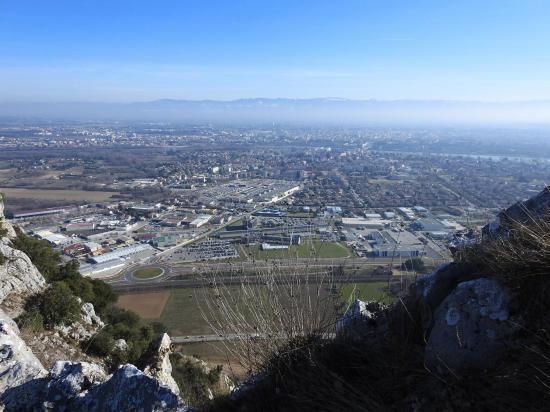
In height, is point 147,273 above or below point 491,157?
below

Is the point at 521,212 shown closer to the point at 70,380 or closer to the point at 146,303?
the point at 70,380

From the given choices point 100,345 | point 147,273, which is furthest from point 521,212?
point 147,273

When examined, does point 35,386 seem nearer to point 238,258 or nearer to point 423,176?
point 238,258

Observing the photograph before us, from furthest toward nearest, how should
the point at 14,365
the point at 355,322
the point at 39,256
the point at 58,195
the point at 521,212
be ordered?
the point at 58,195 < the point at 39,256 < the point at 14,365 < the point at 521,212 < the point at 355,322

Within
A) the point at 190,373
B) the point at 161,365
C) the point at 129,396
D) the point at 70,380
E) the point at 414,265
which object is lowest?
the point at 190,373

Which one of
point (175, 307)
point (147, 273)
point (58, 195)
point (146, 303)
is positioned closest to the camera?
point (175, 307)

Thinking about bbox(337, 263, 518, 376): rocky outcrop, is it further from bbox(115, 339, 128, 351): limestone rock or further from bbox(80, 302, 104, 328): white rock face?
bbox(80, 302, 104, 328): white rock face

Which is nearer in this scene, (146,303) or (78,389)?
(78,389)

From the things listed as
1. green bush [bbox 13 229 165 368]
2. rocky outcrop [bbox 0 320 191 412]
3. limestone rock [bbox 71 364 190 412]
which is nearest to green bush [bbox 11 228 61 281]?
green bush [bbox 13 229 165 368]
